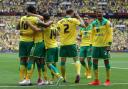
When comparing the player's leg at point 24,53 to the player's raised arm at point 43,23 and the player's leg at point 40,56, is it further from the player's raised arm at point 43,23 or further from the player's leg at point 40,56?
the player's raised arm at point 43,23

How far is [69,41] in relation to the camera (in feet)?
59.3

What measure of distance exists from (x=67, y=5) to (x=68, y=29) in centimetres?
4476

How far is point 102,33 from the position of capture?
1750 centimetres

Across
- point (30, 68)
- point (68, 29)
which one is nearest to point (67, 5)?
point (68, 29)

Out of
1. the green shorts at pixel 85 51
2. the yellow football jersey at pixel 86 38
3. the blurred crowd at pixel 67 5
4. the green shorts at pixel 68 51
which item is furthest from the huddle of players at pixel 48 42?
the blurred crowd at pixel 67 5

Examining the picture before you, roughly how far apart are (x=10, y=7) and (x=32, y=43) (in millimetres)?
44308

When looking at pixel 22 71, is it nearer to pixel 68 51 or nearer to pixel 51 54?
pixel 51 54

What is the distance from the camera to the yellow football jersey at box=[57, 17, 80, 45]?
18016 mm

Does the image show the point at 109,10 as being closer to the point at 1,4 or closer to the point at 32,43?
the point at 1,4

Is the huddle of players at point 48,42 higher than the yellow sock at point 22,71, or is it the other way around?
the huddle of players at point 48,42

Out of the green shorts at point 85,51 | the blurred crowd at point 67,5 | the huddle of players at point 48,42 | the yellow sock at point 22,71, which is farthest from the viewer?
the blurred crowd at point 67,5

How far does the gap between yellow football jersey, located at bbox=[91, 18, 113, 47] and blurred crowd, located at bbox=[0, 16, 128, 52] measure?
34798mm

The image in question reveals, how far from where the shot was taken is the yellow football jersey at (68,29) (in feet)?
59.1

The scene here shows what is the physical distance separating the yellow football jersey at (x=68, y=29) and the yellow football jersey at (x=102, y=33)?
32.4 inches
